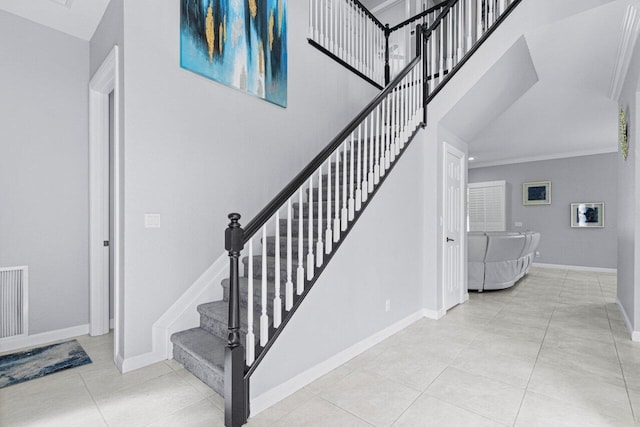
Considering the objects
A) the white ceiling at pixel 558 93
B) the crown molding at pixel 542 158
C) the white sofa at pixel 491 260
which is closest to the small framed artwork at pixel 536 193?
the crown molding at pixel 542 158

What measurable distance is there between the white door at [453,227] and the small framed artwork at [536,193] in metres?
5.35

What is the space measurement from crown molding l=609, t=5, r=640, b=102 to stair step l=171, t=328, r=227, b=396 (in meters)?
4.09

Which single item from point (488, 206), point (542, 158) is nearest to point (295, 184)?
point (488, 206)

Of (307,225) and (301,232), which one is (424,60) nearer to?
(307,225)

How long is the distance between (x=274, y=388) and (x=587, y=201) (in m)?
8.77

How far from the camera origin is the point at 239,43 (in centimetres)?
293

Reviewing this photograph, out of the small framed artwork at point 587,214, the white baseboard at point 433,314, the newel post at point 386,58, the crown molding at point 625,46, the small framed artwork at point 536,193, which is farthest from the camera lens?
the small framed artwork at point 536,193

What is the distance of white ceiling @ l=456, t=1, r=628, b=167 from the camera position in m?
2.82

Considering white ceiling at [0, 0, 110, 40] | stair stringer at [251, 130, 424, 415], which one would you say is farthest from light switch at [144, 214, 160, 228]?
white ceiling at [0, 0, 110, 40]

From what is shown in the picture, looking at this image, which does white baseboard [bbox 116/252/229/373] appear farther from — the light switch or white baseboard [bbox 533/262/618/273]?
white baseboard [bbox 533/262/618/273]

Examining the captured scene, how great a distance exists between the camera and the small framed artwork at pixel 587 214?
717cm

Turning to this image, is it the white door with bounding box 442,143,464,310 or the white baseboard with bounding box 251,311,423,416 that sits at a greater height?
the white door with bounding box 442,143,464,310

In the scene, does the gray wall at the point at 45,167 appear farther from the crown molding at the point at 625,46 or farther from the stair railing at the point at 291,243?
the crown molding at the point at 625,46

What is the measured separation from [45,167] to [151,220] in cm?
138
